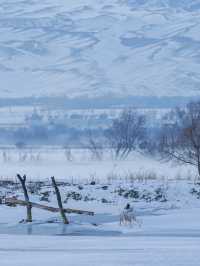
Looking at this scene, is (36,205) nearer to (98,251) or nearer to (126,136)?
(98,251)

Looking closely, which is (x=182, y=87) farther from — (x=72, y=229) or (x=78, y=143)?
(x=72, y=229)

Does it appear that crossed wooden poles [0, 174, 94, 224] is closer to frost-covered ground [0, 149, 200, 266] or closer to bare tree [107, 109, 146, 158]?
frost-covered ground [0, 149, 200, 266]

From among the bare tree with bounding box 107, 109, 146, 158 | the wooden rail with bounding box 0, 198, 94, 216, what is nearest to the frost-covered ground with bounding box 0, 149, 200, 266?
the wooden rail with bounding box 0, 198, 94, 216

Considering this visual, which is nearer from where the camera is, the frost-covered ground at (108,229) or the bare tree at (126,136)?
the frost-covered ground at (108,229)

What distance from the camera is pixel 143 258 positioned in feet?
34.4

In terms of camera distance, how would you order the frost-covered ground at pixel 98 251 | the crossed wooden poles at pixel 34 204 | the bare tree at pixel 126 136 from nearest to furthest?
the frost-covered ground at pixel 98 251
the crossed wooden poles at pixel 34 204
the bare tree at pixel 126 136

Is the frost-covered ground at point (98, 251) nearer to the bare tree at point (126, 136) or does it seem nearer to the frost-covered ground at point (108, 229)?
the frost-covered ground at point (108, 229)

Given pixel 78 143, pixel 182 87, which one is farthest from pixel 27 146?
pixel 182 87

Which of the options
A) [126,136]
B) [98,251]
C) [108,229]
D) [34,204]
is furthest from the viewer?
[126,136]

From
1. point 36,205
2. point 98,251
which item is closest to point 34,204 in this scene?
point 36,205

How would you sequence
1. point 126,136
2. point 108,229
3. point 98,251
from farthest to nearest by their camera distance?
1. point 126,136
2. point 108,229
3. point 98,251

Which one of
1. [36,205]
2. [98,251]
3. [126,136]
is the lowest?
[98,251]

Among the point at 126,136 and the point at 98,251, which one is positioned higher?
the point at 126,136

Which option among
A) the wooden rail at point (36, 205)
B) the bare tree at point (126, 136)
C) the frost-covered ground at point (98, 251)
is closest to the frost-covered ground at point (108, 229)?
the frost-covered ground at point (98, 251)
